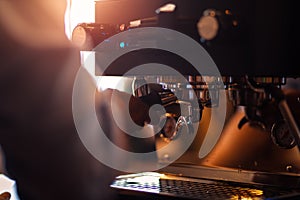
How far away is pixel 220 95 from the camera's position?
4.20 ft

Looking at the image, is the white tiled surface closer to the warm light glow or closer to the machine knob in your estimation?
the warm light glow

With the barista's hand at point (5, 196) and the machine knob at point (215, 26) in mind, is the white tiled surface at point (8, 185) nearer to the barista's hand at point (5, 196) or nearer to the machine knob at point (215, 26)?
the barista's hand at point (5, 196)

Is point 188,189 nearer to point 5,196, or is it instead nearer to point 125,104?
point 125,104

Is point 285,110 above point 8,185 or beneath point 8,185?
above

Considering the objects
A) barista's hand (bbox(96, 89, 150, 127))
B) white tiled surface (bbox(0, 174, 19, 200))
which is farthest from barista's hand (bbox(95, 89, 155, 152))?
white tiled surface (bbox(0, 174, 19, 200))

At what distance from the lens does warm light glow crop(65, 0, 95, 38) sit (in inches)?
58.4

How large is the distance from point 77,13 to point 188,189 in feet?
2.10

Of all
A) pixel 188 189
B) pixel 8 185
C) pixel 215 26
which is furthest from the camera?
pixel 8 185

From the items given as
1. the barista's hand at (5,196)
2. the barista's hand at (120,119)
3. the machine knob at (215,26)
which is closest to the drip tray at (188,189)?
the barista's hand at (120,119)

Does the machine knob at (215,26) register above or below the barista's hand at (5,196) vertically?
above

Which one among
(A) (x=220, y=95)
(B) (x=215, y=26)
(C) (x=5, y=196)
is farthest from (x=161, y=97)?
(C) (x=5, y=196)

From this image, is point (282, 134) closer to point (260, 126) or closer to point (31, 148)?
point (260, 126)

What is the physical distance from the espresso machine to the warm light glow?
1.6 inches

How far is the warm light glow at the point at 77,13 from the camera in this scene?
58.4 inches
